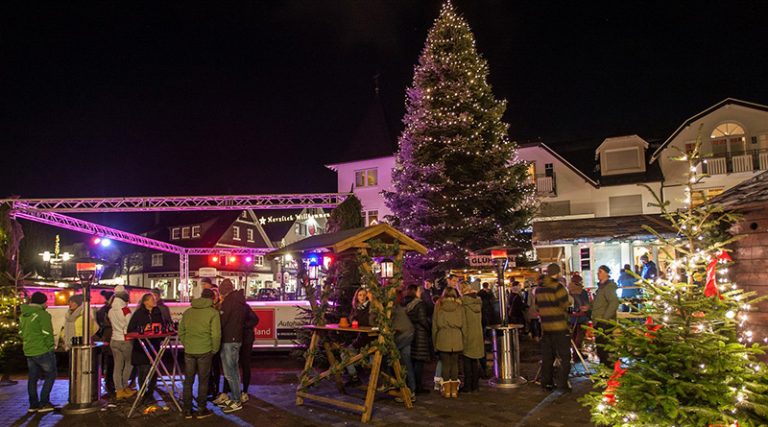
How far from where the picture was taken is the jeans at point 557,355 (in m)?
10.0

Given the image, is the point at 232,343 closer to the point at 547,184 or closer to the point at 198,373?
the point at 198,373

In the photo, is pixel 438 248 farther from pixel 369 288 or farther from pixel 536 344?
pixel 369 288

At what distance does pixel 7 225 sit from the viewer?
53.1ft

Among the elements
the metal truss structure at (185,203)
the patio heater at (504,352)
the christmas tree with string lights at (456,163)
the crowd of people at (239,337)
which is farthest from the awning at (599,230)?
the metal truss structure at (185,203)

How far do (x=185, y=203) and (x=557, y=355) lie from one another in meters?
18.0

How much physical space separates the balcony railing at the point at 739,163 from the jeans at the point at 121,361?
94.8 feet

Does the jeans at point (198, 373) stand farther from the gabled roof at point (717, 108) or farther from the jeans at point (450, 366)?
the gabled roof at point (717, 108)

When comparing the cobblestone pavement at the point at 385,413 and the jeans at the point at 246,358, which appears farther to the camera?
the jeans at the point at 246,358

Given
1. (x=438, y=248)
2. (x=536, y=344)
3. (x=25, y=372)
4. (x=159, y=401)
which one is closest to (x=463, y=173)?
(x=438, y=248)

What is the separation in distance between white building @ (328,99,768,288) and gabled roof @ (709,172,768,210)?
61.1 feet

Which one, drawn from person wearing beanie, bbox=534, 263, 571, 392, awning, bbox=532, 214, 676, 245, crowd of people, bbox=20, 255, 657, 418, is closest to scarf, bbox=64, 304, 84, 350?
crowd of people, bbox=20, 255, 657, 418

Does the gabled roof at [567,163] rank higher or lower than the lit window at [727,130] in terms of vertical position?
lower

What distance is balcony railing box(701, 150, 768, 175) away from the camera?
29.3 m

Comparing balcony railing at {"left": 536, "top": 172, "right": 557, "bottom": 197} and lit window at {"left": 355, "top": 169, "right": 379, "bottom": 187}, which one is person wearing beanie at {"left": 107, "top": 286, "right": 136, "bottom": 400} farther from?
balcony railing at {"left": 536, "top": 172, "right": 557, "bottom": 197}
